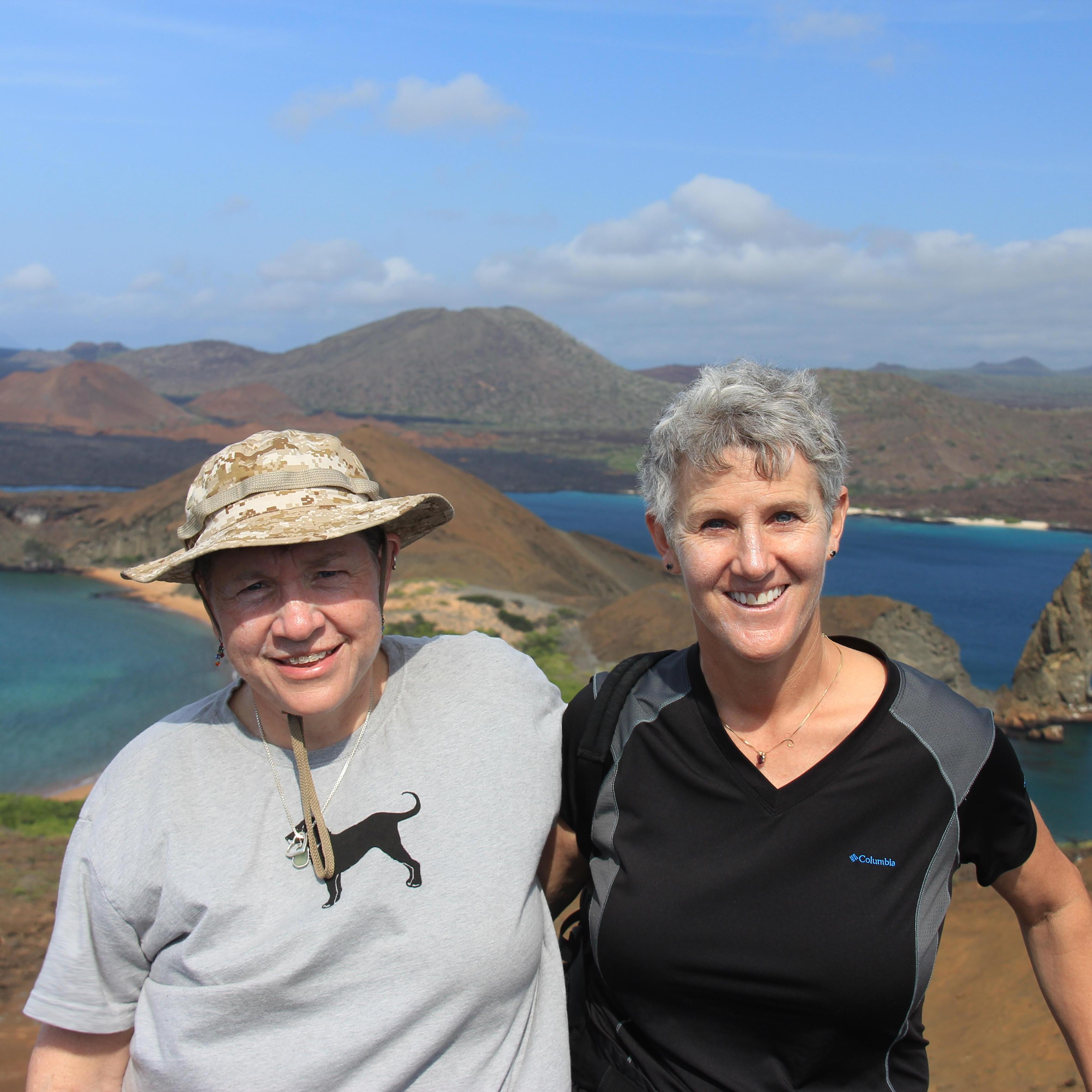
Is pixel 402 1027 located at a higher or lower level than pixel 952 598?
higher

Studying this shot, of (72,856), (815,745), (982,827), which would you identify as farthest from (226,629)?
(982,827)

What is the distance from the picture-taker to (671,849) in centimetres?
198

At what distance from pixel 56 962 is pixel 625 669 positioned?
4.25 ft

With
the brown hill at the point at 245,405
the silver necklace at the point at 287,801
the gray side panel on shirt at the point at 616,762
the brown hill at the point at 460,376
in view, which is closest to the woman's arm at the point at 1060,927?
the gray side panel on shirt at the point at 616,762

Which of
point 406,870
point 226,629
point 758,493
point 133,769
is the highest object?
point 758,493

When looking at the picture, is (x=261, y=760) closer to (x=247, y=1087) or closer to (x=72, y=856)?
(x=72, y=856)

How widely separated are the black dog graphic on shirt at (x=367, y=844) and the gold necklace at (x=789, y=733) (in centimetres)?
73

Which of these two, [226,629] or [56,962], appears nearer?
[56,962]

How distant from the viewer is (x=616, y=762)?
2.12 meters

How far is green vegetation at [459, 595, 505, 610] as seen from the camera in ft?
72.6

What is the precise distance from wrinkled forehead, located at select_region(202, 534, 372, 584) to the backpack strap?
627 millimetres

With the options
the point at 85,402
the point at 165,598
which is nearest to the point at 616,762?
the point at 165,598

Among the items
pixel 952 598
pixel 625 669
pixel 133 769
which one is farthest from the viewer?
pixel 952 598

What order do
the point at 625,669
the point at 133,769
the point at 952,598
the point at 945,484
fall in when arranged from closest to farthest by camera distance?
the point at 133,769
the point at 625,669
the point at 952,598
the point at 945,484
